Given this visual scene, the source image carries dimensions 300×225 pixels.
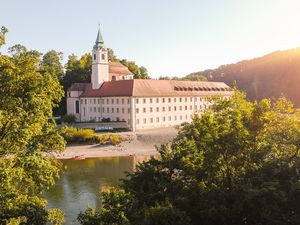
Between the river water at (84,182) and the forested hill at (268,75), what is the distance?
84.4 meters

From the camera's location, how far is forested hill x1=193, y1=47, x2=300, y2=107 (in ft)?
407

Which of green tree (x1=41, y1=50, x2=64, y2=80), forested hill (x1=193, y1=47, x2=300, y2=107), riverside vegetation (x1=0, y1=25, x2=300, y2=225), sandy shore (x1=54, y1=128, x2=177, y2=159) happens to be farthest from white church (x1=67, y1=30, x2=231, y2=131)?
forested hill (x1=193, y1=47, x2=300, y2=107)

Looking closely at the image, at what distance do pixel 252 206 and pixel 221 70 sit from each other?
161 metres

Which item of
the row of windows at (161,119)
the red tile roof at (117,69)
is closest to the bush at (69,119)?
the red tile roof at (117,69)

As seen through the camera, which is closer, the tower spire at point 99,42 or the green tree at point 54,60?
the tower spire at point 99,42

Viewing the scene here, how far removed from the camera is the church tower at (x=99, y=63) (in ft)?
207

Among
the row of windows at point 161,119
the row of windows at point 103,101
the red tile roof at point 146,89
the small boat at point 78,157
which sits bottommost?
the small boat at point 78,157

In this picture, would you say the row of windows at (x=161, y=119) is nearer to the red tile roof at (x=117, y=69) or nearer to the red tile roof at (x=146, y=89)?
the red tile roof at (x=146, y=89)

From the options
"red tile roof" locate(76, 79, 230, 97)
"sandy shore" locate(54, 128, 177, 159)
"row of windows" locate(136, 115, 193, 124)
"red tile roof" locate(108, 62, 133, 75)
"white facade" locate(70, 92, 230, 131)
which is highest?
"red tile roof" locate(108, 62, 133, 75)

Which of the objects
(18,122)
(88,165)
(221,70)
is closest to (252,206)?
(18,122)

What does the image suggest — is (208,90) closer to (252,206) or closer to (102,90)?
(102,90)

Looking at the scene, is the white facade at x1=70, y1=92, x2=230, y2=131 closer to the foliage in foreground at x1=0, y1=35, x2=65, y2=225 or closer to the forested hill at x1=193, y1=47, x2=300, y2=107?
the foliage in foreground at x1=0, y1=35, x2=65, y2=225

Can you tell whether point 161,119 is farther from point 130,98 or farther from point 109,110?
point 109,110

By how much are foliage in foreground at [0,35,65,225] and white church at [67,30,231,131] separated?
42545mm
